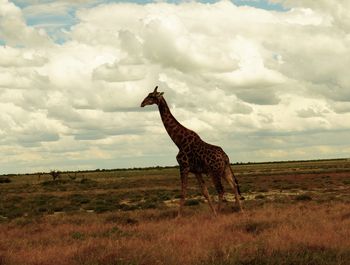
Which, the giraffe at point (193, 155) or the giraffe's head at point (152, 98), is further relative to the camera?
the giraffe's head at point (152, 98)

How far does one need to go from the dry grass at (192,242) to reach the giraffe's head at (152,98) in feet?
14.0

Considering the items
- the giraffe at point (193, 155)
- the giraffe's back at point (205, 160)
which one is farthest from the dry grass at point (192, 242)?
the giraffe's back at point (205, 160)

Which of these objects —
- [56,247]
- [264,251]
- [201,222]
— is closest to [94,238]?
[56,247]

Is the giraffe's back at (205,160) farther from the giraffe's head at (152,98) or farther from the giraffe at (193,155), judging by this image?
the giraffe's head at (152,98)

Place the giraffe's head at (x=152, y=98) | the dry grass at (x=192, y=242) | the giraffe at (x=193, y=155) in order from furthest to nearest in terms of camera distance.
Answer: the giraffe's head at (x=152, y=98)
the giraffe at (x=193, y=155)
the dry grass at (x=192, y=242)

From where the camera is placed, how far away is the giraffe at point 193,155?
695 inches

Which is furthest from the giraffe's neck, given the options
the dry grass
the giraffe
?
the dry grass

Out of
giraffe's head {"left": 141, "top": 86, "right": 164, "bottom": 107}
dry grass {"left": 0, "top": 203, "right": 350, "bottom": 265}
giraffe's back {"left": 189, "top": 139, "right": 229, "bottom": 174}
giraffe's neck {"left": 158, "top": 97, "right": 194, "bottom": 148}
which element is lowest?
dry grass {"left": 0, "top": 203, "right": 350, "bottom": 265}

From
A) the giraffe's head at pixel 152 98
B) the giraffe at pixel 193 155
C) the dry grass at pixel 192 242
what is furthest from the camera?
the giraffe's head at pixel 152 98

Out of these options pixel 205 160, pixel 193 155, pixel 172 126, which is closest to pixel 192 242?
pixel 205 160

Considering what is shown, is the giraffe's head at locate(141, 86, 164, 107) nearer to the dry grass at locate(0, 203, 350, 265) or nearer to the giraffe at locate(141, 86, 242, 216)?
the giraffe at locate(141, 86, 242, 216)

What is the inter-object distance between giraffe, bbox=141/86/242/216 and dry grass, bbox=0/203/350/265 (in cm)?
129

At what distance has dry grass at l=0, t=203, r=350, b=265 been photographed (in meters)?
9.72

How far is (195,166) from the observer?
58.3 feet
